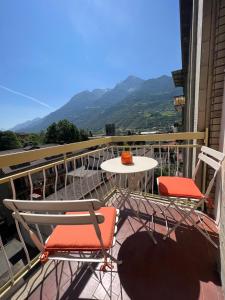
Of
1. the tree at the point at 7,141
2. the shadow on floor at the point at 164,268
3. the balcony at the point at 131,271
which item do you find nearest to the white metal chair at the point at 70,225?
the balcony at the point at 131,271

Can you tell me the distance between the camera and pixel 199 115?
91.3 inches

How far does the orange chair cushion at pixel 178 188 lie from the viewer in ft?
5.41

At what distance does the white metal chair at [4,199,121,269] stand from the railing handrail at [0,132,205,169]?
0.49m

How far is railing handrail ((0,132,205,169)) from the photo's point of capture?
1297mm

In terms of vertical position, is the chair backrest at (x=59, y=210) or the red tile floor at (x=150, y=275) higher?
the chair backrest at (x=59, y=210)

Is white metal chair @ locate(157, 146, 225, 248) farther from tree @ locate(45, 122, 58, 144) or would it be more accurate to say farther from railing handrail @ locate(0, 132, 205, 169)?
tree @ locate(45, 122, 58, 144)

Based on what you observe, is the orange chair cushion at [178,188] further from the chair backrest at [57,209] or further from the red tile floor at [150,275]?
the chair backrest at [57,209]

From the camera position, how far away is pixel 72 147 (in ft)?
6.40

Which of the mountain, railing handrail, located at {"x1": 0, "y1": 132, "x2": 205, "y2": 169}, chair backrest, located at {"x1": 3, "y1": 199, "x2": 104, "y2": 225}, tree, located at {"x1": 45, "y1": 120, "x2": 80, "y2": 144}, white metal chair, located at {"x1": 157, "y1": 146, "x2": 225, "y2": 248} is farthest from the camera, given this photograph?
the mountain

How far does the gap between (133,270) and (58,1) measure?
10.6m

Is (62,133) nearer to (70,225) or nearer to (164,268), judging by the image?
(164,268)

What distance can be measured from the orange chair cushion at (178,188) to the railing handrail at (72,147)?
622 mm

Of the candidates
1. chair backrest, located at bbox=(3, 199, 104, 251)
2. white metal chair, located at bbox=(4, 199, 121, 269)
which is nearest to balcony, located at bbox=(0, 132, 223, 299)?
white metal chair, located at bbox=(4, 199, 121, 269)

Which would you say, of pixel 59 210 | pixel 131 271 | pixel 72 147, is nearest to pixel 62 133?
pixel 72 147
